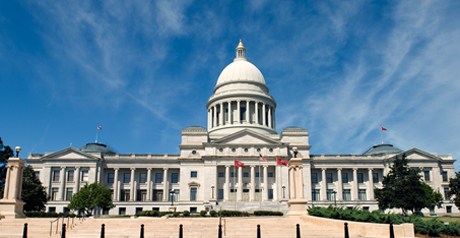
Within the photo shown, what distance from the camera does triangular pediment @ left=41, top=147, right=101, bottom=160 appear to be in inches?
2852

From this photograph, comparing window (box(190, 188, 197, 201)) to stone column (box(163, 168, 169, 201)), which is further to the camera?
stone column (box(163, 168, 169, 201))

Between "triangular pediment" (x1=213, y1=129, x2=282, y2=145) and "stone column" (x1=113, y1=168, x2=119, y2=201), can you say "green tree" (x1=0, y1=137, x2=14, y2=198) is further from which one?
"triangular pediment" (x1=213, y1=129, x2=282, y2=145)

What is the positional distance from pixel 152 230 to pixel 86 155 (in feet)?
168

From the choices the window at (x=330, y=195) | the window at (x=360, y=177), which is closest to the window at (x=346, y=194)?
the window at (x=330, y=195)

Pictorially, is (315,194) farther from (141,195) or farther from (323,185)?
(141,195)

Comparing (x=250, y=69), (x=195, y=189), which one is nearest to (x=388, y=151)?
(x=250, y=69)

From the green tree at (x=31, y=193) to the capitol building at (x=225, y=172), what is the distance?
8.93m

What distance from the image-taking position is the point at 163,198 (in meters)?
73.1

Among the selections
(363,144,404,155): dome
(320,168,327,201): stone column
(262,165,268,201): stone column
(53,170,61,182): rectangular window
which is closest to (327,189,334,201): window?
(320,168,327,201): stone column

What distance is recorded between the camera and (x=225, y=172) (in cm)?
7025

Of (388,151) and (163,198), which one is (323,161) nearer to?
(388,151)

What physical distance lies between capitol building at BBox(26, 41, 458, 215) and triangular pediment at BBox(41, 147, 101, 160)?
17 cm

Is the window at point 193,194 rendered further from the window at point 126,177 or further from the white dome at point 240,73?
the white dome at point 240,73

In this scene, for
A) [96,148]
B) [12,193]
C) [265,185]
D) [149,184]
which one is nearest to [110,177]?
[149,184]
